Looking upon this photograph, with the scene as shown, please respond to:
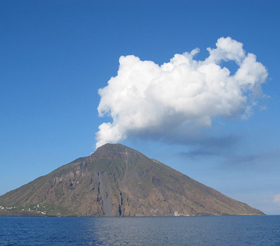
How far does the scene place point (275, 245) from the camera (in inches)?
4611

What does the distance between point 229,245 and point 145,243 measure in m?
32.0

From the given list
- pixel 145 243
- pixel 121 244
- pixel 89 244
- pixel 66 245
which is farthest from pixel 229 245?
pixel 66 245

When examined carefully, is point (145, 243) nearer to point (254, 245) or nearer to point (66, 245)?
point (66, 245)

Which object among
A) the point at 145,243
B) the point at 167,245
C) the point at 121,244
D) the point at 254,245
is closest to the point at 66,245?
the point at 121,244

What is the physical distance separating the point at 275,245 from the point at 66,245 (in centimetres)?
8051

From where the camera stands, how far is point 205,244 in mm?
115250

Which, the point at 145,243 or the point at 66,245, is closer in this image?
the point at 66,245

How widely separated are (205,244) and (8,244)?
244ft

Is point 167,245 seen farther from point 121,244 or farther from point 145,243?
point 121,244

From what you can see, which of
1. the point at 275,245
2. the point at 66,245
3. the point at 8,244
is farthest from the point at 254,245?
the point at 8,244

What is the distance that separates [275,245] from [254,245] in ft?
28.7

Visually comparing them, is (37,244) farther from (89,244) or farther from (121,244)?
(121,244)

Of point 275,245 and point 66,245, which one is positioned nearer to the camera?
point 66,245

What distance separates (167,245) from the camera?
112m
